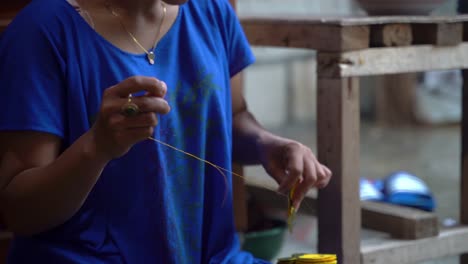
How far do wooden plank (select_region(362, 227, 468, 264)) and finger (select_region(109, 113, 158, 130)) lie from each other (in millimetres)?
1249

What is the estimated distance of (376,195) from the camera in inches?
124

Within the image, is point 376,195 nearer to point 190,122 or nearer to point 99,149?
point 190,122

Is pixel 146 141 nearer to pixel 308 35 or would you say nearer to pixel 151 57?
pixel 151 57

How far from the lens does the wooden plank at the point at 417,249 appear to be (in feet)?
8.12

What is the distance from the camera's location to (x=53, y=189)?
149 centimetres

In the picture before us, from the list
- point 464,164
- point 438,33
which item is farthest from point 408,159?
point 438,33

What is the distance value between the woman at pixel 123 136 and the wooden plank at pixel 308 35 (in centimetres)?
39

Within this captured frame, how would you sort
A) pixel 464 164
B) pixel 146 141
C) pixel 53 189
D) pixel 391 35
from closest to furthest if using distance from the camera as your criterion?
pixel 53 189 → pixel 146 141 → pixel 391 35 → pixel 464 164

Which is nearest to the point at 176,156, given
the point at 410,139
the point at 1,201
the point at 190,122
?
the point at 190,122

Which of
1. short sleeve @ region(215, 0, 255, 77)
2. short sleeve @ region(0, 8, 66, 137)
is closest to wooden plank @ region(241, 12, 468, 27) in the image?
short sleeve @ region(215, 0, 255, 77)

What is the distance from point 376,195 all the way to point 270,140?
138cm

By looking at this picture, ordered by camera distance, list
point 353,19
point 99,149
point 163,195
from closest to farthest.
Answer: point 99,149 → point 163,195 → point 353,19

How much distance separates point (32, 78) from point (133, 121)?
0.29m

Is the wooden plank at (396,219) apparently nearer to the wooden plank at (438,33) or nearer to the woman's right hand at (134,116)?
the wooden plank at (438,33)
